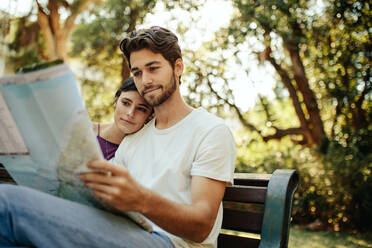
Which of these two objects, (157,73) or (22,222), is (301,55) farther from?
(22,222)

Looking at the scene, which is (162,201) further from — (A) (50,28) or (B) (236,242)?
(A) (50,28)

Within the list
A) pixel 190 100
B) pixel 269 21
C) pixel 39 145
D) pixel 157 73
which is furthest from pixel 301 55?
pixel 39 145

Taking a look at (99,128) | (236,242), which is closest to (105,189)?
(236,242)

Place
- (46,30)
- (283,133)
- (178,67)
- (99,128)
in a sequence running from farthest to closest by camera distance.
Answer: (46,30) → (283,133) → (99,128) → (178,67)

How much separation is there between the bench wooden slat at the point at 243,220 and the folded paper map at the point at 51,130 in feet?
1.96

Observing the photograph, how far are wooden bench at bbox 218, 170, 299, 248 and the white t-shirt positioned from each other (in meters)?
0.14

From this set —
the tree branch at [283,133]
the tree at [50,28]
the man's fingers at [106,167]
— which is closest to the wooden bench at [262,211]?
the man's fingers at [106,167]

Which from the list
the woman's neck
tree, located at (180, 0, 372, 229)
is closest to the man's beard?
the woman's neck

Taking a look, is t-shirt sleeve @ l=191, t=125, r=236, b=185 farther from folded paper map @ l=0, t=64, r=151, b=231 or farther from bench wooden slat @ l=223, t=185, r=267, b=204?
folded paper map @ l=0, t=64, r=151, b=231

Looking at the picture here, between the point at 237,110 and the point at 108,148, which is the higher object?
the point at 108,148

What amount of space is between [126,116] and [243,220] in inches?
38.0

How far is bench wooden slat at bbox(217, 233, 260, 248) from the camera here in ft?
5.69

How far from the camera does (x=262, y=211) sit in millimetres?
1723

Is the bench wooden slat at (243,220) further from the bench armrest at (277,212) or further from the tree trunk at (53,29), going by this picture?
the tree trunk at (53,29)
